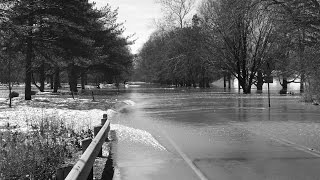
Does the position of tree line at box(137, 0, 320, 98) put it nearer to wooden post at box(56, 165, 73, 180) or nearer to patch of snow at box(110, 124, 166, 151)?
patch of snow at box(110, 124, 166, 151)

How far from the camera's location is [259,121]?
17859 millimetres

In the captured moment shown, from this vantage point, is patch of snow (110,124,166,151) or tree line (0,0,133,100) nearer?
patch of snow (110,124,166,151)

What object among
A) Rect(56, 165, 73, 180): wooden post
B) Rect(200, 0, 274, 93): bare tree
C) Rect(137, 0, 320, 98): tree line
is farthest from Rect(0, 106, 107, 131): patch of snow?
Rect(200, 0, 274, 93): bare tree

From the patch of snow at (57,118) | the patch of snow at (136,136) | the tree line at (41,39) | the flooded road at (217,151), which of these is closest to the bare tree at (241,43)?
the tree line at (41,39)

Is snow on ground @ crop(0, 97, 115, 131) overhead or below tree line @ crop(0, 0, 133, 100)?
below


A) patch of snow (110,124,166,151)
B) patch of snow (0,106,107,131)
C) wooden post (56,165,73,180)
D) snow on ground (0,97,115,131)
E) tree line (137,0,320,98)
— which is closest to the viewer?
wooden post (56,165,73,180)

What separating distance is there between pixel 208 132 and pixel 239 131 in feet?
3.79

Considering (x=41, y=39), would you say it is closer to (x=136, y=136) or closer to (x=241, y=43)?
(x=136, y=136)

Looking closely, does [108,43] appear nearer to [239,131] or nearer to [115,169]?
[239,131]

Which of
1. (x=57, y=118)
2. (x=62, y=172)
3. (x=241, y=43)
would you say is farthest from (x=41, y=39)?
(x=241, y=43)

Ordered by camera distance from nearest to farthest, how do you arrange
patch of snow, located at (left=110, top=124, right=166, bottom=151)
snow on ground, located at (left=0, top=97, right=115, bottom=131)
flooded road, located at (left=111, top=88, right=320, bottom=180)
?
flooded road, located at (left=111, top=88, right=320, bottom=180)
patch of snow, located at (left=110, top=124, right=166, bottom=151)
snow on ground, located at (left=0, top=97, right=115, bottom=131)

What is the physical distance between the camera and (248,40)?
57.2 m

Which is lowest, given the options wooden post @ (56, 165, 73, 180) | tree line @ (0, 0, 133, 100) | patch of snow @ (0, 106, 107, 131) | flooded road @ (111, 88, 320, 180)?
flooded road @ (111, 88, 320, 180)

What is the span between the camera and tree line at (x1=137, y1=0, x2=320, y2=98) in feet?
83.6
